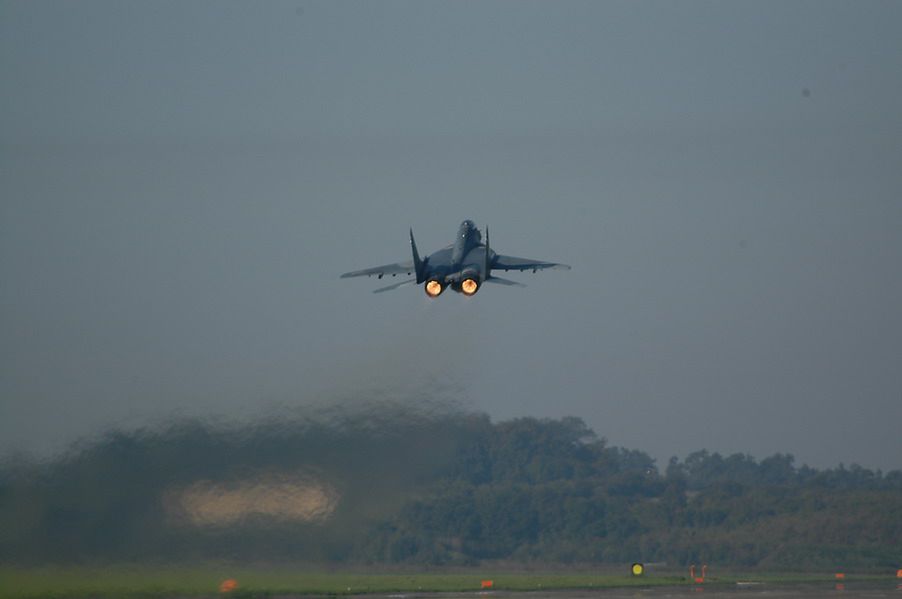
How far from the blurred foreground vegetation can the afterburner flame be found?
19.3 ft

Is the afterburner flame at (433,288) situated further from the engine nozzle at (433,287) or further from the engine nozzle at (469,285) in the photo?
the engine nozzle at (469,285)

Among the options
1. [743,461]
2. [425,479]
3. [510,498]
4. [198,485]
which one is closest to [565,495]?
[510,498]

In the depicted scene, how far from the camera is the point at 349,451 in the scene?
218ft

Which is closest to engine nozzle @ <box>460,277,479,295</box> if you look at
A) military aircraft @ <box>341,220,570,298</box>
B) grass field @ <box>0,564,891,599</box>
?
military aircraft @ <box>341,220,570,298</box>

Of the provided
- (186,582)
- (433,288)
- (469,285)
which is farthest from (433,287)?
(186,582)

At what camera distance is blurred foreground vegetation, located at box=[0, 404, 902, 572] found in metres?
61.5

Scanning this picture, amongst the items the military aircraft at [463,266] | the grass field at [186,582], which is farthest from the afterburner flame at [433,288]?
the grass field at [186,582]

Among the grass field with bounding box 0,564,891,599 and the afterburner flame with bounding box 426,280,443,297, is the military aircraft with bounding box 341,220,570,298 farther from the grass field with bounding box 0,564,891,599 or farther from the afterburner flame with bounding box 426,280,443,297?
the grass field with bounding box 0,564,891,599

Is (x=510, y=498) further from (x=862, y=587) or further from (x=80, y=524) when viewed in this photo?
(x=80, y=524)

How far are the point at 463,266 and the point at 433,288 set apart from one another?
63.4 inches

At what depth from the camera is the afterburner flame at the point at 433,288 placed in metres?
66.2

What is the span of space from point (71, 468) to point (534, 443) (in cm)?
5611

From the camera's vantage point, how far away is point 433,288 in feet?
218

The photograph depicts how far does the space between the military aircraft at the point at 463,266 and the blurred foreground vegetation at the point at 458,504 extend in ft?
21.1
